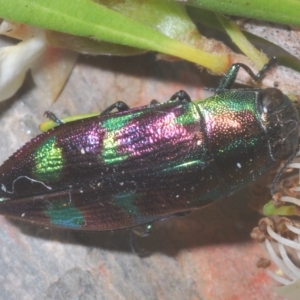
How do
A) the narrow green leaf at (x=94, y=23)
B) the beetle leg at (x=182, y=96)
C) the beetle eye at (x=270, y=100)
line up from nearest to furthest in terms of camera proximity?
the narrow green leaf at (x=94, y=23)
the beetle eye at (x=270, y=100)
the beetle leg at (x=182, y=96)

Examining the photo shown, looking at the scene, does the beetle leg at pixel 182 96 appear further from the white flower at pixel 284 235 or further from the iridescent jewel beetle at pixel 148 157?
the white flower at pixel 284 235

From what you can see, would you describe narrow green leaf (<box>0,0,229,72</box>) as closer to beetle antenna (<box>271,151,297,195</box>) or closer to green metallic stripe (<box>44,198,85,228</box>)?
beetle antenna (<box>271,151,297,195</box>)

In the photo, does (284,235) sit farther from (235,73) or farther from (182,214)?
(235,73)

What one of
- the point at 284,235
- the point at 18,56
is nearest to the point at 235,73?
the point at 284,235

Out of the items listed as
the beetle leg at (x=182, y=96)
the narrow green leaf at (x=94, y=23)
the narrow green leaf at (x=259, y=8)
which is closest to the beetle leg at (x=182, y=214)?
the beetle leg at (x=182, y=96)

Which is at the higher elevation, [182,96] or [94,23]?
[94,23]

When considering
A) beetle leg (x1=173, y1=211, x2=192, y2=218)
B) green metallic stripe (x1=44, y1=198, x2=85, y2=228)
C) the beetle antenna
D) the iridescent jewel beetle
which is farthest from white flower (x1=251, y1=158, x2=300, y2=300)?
green metallic stripe (x1=44, y1=198, x2=85, y2=228)
